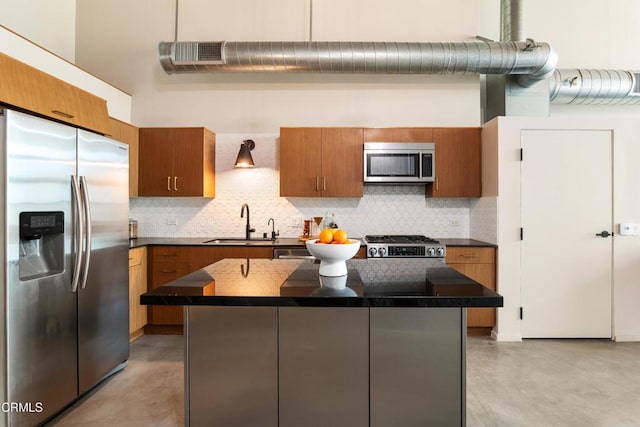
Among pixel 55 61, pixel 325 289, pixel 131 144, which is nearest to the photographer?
pixel 325 289

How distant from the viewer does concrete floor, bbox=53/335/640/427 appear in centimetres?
236

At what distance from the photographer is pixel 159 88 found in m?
4.54

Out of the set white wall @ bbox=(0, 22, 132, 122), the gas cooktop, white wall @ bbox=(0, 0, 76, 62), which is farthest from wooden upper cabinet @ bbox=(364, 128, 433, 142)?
white wall @ bbox=(0, 0, 76, 62)

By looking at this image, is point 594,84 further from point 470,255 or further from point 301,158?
point 301,158

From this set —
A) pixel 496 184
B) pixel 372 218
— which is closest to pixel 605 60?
pixel 496 184

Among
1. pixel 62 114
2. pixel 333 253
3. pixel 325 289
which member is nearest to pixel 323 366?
pixel 325 289

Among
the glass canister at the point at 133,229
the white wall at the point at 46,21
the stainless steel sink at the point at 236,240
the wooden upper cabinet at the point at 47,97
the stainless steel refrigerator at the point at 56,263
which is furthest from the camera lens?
the glass canister at the point at 133,229

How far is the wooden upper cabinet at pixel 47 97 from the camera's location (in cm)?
218

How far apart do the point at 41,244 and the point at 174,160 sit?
6.86 ft

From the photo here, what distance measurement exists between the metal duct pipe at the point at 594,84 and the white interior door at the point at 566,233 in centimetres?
93

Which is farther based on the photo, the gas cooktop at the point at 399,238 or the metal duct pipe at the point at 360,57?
A: the gas cooktop at the point at 399,238

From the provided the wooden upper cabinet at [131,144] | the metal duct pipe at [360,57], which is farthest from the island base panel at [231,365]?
the metal duct pipe at [360,57]

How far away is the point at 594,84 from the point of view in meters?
4.39

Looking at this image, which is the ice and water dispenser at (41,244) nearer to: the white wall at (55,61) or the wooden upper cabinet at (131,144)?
the white wall at (55,61)
